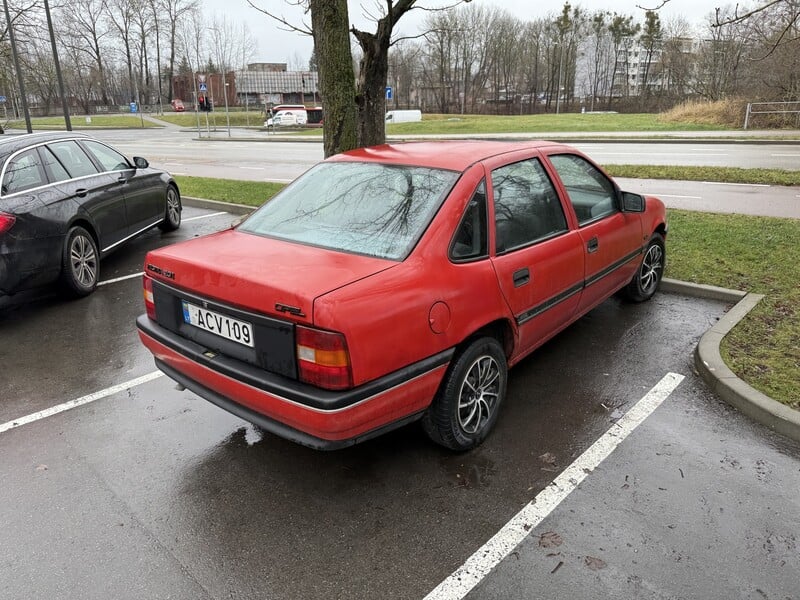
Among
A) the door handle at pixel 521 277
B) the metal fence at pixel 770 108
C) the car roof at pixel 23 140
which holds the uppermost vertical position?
the metal fence at pixel 770 108

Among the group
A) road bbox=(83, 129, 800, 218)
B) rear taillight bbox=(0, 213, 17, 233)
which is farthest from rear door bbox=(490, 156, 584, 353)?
road bbox=(83, 129, 800, 218)

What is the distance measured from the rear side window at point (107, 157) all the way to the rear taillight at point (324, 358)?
222 inches

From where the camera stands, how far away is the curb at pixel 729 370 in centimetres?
358

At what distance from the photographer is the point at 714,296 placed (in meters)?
5.82

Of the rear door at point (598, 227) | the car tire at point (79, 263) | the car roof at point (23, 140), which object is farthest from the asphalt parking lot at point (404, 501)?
the car roof at point (23, 140)

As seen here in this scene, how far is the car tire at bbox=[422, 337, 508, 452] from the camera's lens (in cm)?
315

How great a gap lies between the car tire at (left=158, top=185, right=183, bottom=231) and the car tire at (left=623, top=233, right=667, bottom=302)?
20.9 feet

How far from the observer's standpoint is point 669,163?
16.1m

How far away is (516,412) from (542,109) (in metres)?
73.5

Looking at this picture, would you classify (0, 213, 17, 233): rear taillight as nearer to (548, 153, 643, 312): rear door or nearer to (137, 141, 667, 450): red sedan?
(137, 141, 667, 450): red sedan

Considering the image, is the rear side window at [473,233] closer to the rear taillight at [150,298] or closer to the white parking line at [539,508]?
the white parking line at [539,508]

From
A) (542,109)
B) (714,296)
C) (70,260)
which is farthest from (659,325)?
(542,109)

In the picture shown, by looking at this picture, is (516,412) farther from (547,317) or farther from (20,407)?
(20,407)

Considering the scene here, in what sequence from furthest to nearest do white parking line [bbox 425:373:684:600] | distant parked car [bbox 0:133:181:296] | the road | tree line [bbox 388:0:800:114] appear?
tree line [bbox 388:0:800:114]
the road
distant parked car [bbox 0:133:181:296]
white parking line [bbox 425:373:684:600]
